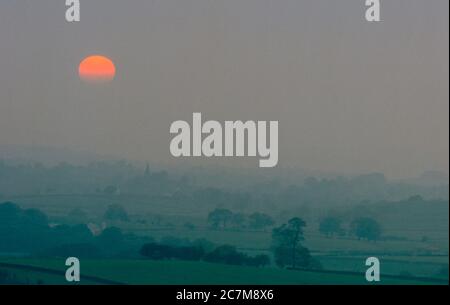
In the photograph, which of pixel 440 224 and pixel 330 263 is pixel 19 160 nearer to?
pixel 330 263

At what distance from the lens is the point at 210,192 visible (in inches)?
384

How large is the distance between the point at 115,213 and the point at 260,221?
41.5 inches

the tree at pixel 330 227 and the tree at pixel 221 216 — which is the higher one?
the tree at pixel 221 216

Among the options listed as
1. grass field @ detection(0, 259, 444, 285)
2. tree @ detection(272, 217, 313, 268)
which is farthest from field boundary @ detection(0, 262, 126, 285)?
tree @ detection(272, 217, 313, 268)

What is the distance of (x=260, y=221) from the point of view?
384 inches

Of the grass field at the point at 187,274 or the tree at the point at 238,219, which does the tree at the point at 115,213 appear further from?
the tree at the point at 238,219

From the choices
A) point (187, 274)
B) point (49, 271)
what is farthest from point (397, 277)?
point (49, 271)

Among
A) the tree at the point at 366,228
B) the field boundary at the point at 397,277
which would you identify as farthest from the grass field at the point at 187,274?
the tree at the point at 366,228

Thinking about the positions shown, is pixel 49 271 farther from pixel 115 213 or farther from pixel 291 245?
pixel 291 245

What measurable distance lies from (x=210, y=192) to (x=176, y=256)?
531 millimetres

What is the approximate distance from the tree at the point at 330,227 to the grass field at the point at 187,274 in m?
0.30

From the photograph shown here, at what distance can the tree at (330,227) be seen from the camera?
9.77 m
